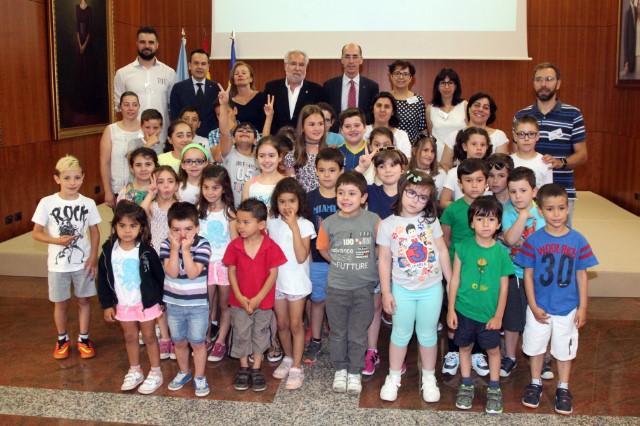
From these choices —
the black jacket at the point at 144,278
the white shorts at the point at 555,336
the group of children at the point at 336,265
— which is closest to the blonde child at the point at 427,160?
the group of children at the point at 336,265

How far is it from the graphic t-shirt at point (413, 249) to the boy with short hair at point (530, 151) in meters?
0.94

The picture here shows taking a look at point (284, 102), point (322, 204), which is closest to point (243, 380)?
point (322, 204)

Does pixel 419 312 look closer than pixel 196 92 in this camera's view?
Yes

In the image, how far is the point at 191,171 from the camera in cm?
387

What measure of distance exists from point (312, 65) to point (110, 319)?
19.6 ft

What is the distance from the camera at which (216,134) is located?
4.76 metres

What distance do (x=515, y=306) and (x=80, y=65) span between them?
5.86 metres

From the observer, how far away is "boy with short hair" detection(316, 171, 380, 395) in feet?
11.0

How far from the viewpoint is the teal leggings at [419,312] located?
327 centimetres

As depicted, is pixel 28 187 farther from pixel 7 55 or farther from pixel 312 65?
pixel 312 65

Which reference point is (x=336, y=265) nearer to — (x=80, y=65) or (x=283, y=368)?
(x=283, y=368)

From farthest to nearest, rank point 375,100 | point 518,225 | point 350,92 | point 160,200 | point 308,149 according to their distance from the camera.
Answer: point 350,92 < point 375,100 < point 308,149 < point 160,200 < point 518,225

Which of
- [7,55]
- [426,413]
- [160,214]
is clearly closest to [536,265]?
[426,413]

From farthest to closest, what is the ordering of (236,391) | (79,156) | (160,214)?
(79,156) → (160,214) → (236,391)
